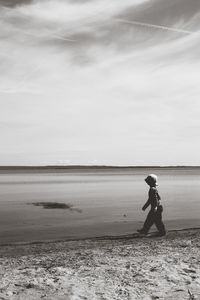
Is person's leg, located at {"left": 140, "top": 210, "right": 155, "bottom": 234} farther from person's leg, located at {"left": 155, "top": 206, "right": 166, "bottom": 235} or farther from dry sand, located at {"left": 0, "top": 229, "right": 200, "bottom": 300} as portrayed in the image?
dry sand, located at {"left": 0, "top": 229, "right": 200, "bottom": 300}

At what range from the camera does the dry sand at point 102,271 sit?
22.3 ft

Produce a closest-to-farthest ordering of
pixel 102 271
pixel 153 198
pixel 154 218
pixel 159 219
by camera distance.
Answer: pixel 102 271, pixel 153 198, pixel 154 218, pixel 159 219

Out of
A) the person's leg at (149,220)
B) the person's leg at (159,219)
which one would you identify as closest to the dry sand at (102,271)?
the person's leg at (149,220)

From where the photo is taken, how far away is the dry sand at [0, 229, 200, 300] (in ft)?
22.3

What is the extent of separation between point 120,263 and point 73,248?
114 inches

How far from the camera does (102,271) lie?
8180 mm

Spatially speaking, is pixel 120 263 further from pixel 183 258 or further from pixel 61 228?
pixel 61 228

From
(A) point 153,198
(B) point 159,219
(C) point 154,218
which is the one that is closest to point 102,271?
(A) point 153,198

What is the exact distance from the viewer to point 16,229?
16688 mm

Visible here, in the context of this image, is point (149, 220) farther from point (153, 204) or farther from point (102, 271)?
point (102, 271)

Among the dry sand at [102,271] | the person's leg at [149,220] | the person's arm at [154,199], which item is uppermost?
the person's arm at [154,199]

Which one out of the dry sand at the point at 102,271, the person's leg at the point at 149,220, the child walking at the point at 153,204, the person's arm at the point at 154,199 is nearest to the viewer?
the dry sand at the point at 102,271

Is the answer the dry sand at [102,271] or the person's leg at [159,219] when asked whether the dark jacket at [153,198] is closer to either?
the person's leg at [159,219]

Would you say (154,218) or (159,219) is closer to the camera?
(154,218)
